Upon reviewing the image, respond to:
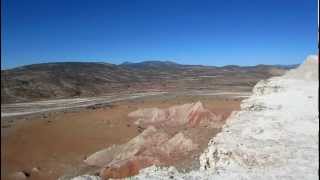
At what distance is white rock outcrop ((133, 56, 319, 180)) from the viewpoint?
16.0 ft

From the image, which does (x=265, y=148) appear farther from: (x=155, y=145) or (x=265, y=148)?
(x=155, y=145)

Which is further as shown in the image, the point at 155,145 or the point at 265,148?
the point at 155,145

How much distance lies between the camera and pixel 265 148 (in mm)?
5562

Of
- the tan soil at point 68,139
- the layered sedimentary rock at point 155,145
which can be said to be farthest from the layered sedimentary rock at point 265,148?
the layered sedimentary rock at point 155,145

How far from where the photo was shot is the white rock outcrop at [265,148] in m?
4.89

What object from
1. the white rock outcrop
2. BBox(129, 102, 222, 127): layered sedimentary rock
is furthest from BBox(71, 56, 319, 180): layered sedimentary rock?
BBox(129, 102, 222, 127): layered sedimentary rock

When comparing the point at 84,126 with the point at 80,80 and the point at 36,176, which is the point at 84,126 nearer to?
the point at 36,176

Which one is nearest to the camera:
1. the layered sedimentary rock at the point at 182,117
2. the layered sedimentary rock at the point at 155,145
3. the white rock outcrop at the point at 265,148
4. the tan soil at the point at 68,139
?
the white rock outcrop at the point at 265,148

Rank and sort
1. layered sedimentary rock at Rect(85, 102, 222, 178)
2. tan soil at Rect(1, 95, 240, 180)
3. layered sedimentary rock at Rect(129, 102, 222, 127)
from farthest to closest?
layered sedimentary rock at Rect(129, 102, 222, 127)
layered sedimentary rock at Rect(85, 102, 222, 178)
tan soil at Rect(1, 95, 240, 180)

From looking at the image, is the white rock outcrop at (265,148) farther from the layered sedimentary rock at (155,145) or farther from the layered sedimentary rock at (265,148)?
the layered sedimentary rock at (155,145)

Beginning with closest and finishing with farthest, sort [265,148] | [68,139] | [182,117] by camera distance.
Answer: [265,148] → [68,139] → [182,117]

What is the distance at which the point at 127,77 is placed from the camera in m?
95.9

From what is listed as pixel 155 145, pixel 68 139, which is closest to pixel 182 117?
pixel 68 139

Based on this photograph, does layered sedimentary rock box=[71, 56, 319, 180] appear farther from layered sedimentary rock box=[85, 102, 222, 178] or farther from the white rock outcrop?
layered sedimentary rock box=[85, 102, 222, 178]
